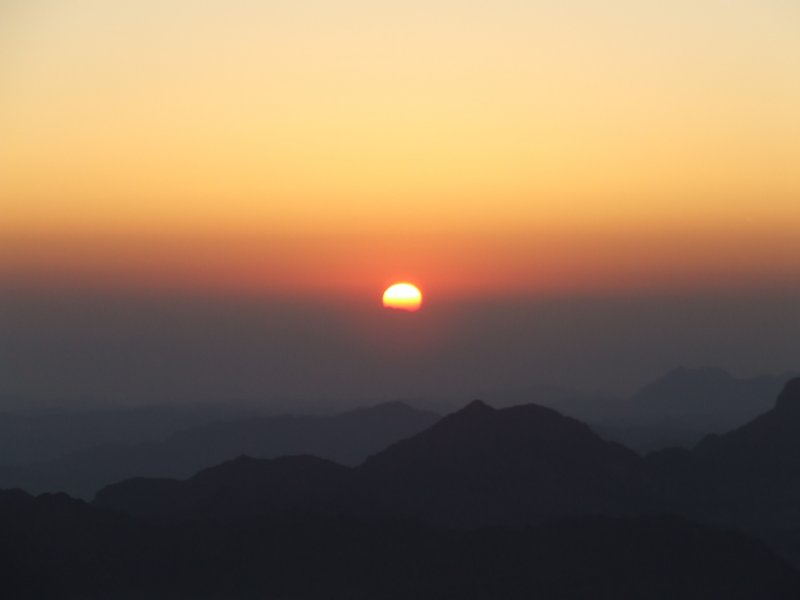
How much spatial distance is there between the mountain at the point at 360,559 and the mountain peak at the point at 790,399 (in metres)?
57.8

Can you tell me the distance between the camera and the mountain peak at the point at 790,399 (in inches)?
5571

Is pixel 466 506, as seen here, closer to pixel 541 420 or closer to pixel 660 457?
pixel 541 420

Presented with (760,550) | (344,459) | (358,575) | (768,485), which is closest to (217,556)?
(358,575)

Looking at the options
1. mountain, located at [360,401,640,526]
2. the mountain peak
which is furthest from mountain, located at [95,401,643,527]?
the mountain peak

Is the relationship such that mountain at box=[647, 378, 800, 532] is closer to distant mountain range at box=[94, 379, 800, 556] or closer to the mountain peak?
the mountain peak

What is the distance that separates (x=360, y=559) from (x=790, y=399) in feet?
244

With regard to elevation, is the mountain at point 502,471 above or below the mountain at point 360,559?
above

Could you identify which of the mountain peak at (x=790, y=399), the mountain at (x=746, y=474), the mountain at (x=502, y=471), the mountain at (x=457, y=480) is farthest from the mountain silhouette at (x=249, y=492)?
the mountain peak at (x=790, y=399)

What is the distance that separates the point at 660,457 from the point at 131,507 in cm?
5516

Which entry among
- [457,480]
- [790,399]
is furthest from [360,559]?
[790,399]

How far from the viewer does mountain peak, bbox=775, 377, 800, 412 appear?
142 m

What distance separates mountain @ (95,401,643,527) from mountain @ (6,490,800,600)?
7609 millimetres

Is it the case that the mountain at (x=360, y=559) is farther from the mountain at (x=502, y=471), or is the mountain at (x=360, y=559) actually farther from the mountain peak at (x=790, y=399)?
the mountain peak at (x=790, y=399)

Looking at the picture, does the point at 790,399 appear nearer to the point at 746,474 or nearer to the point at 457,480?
the point at 746,474
